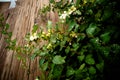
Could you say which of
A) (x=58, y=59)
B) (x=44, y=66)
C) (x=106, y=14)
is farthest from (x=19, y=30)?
(x=106, y=14)

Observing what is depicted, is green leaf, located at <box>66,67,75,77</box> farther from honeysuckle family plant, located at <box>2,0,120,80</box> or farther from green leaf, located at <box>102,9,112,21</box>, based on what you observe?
green leaf, located at <box>102,9,112,21</box>

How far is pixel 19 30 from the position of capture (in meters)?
2.32

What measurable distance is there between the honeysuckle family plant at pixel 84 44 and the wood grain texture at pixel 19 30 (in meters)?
0.28

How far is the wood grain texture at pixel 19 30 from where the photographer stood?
1.91 metres

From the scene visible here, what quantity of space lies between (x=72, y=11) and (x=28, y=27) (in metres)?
0.85

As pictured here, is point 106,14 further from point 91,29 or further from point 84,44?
point 84,44

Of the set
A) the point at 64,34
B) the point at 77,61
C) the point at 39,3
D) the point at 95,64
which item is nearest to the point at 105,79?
the point at 95,64

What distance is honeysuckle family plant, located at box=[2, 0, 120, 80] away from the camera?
1.39 metres

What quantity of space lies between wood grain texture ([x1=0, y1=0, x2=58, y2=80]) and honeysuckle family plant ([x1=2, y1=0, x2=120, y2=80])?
278mm

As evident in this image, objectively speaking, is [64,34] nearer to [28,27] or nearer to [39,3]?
[28,27]

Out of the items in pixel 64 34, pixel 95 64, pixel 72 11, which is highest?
pixel 72 11

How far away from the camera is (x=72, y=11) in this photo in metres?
1.56

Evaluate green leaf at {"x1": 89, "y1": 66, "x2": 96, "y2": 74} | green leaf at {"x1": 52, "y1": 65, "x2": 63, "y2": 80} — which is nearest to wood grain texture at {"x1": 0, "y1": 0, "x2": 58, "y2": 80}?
green leaf at {"x1": 52, "y1": 65, "x2": 63, "y2": 80}

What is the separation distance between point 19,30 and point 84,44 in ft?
3.23
